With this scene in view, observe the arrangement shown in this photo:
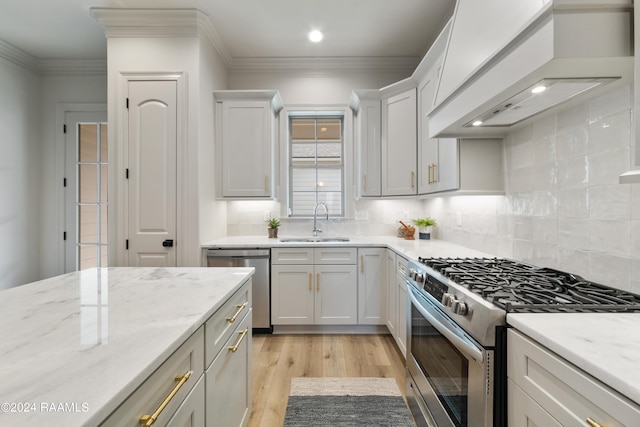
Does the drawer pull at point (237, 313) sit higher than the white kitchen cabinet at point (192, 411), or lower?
higher

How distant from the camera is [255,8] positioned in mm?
2504

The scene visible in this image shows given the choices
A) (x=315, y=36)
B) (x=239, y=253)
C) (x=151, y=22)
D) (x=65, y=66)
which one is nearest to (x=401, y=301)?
(x=239, y=253)

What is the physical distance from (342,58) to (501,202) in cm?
234

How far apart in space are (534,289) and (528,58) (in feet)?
2.88

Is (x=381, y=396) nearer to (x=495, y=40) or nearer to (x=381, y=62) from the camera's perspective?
(x=495, y=40)

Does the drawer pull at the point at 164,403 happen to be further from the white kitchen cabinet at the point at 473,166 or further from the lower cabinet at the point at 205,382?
the white kitchen cabinet at the point at 473,166

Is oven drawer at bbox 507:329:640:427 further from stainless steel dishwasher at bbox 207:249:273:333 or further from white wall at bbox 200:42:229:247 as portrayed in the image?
white wall at bbox 200:42:229:247

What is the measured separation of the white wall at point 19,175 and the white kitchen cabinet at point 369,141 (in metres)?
3.70

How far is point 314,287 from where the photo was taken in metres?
2.84

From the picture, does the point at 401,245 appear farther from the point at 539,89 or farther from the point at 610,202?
the point at 539,89

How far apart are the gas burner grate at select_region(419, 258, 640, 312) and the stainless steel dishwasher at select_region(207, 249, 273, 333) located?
5.43ft

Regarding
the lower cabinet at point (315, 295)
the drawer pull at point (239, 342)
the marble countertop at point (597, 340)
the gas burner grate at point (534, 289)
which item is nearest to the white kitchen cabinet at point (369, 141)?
the lower cabinet at point (315, 295)

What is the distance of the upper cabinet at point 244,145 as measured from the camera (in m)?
3.05

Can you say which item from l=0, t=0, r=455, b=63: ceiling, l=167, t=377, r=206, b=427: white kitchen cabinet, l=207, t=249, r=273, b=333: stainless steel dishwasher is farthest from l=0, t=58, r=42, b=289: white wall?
l=167, t=377, r=206, b=427: white kitchen cabinet
